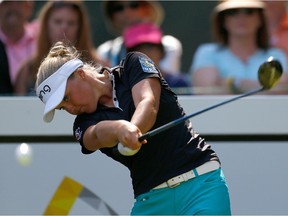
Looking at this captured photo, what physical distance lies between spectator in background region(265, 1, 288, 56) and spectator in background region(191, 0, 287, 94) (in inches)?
11.8

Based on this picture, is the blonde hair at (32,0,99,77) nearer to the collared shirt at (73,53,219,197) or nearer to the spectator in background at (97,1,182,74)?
the spectator in background at (97,1,182,74)

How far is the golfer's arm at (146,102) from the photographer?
3398mm

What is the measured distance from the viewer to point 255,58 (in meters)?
5.66

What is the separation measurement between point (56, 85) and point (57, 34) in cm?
219

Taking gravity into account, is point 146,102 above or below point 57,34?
above

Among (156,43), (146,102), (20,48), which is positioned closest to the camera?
(146,102)

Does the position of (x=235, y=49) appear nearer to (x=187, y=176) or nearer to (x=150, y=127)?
(x=187, y=176)

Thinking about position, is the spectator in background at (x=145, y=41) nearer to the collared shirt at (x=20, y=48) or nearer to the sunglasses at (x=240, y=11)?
the sunglasses at (x=240, y=11)

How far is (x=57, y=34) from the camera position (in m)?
5.70

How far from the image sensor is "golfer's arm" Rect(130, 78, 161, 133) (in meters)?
3.40

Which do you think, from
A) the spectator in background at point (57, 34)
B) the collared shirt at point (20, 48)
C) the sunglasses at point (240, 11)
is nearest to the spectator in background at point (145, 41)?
the spectator in background at point (57, 34)

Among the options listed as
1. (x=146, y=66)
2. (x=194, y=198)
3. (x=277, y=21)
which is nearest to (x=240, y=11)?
(x=277, y=21)

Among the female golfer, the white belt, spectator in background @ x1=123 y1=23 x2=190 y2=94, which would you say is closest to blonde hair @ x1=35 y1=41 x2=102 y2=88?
the female golfer

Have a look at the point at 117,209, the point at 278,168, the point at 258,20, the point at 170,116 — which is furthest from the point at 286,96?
the point at 170,116
